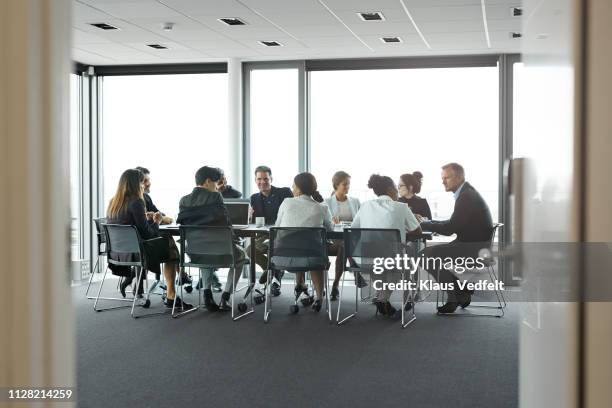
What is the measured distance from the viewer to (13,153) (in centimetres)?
179

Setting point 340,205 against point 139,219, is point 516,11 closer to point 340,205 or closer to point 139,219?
point 340,205

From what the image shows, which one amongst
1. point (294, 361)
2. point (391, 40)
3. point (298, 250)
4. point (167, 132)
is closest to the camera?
point (294, 361)

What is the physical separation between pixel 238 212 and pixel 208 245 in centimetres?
99

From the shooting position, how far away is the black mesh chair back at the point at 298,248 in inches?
243

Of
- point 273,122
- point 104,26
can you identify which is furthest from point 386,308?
point 104,26

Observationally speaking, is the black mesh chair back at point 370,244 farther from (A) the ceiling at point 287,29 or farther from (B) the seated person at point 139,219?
(A) the ceiling at point 287,29

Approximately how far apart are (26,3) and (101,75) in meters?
8.24

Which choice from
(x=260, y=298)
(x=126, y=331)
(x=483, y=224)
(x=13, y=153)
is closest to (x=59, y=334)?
(x=13, y=153)

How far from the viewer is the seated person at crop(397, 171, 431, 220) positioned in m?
7.52

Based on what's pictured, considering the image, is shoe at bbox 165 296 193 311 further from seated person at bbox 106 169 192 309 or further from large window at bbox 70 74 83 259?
large window at bbox 70 74 83 259

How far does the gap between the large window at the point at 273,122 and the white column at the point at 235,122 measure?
20 centimetres

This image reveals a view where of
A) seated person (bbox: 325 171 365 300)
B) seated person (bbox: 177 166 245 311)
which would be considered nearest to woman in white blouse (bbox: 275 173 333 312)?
seated person (bbox: 177 166 245 311)

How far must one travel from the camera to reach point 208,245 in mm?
6375

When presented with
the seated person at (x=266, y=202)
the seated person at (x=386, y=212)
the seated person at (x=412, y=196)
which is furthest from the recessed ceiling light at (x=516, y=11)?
the seated person at (x=266, y=202)
